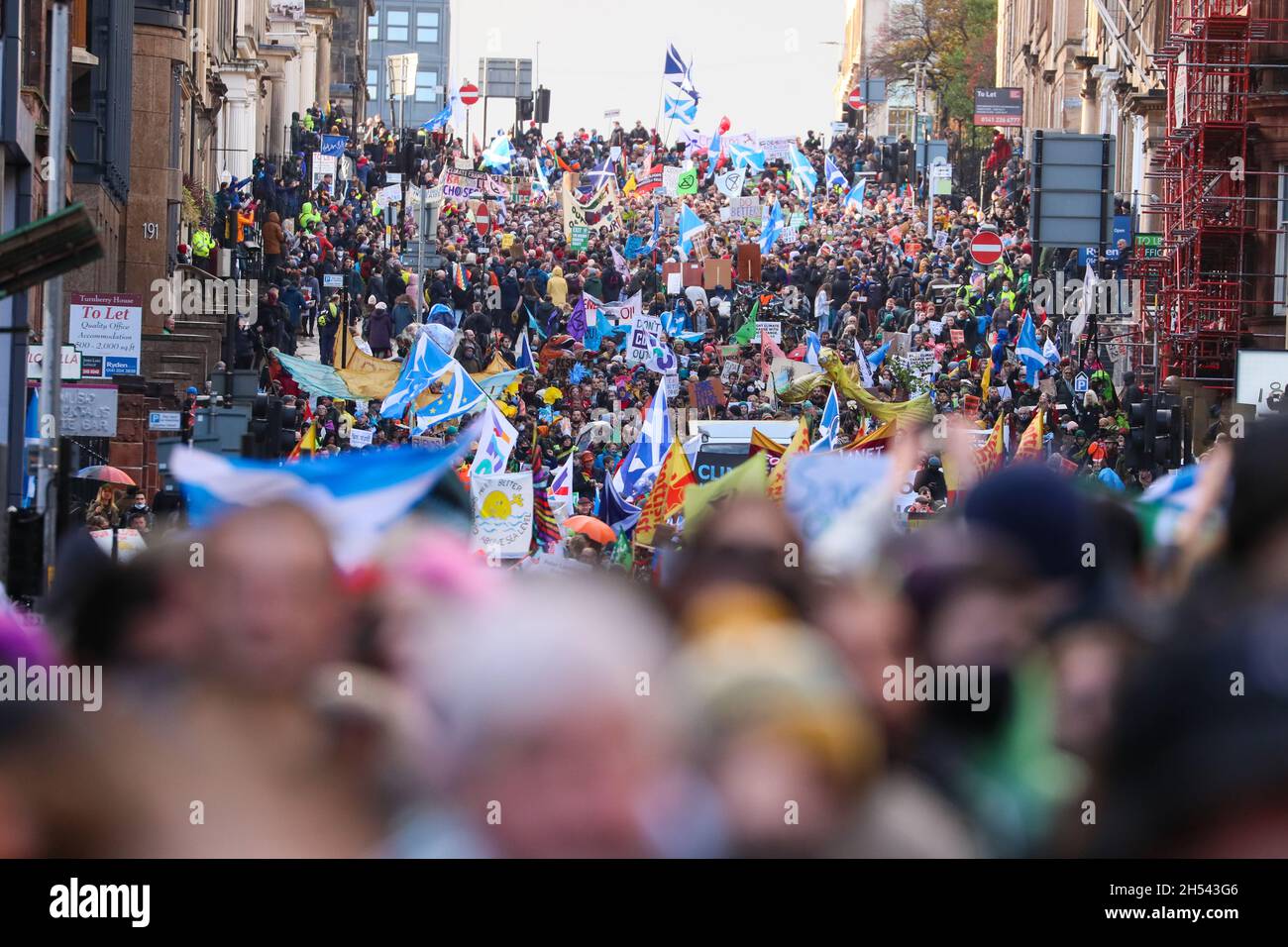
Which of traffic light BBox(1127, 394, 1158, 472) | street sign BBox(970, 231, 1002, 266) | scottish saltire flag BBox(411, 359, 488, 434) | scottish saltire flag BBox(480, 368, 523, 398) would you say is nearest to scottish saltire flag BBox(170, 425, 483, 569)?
traffic light BBox(1127, 394, 1158, 472)

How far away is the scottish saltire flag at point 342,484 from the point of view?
14.4ft

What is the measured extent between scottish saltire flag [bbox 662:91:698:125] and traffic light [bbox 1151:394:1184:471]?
144ft

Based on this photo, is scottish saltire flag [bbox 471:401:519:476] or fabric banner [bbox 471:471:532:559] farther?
scottish saltire flag [bbox 471:401:519:476]

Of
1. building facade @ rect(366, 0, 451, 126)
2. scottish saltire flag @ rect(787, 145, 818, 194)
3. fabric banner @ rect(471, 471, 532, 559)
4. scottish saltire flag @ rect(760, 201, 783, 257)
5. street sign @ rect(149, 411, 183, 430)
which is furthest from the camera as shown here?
building facade @ rect(366, 0, 451, 126)

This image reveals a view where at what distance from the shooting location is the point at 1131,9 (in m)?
47.1

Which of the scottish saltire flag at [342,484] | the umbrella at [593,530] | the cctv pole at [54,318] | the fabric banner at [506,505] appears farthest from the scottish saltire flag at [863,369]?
the scottish saltire flag at [342,484]

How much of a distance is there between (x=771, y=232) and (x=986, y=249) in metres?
11.7

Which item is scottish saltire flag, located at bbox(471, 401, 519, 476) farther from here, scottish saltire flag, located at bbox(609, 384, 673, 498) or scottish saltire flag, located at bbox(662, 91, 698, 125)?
scottish saltire flag, located at bbox(662, 91, 698, 125)

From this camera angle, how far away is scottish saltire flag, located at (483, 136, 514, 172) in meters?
61.7

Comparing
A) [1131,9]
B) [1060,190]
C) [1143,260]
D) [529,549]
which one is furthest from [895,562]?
[1131,9]

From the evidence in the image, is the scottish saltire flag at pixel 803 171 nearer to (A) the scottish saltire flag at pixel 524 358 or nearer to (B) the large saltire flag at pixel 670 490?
(A) the scottish saltire flag at pixel 524 358

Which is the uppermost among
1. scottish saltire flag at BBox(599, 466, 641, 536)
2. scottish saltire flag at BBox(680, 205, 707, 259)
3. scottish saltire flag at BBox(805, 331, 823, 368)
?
scottish saltire flag at BBox(680, 205, 707, 259)

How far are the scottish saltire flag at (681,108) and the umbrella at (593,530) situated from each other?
4915cm
